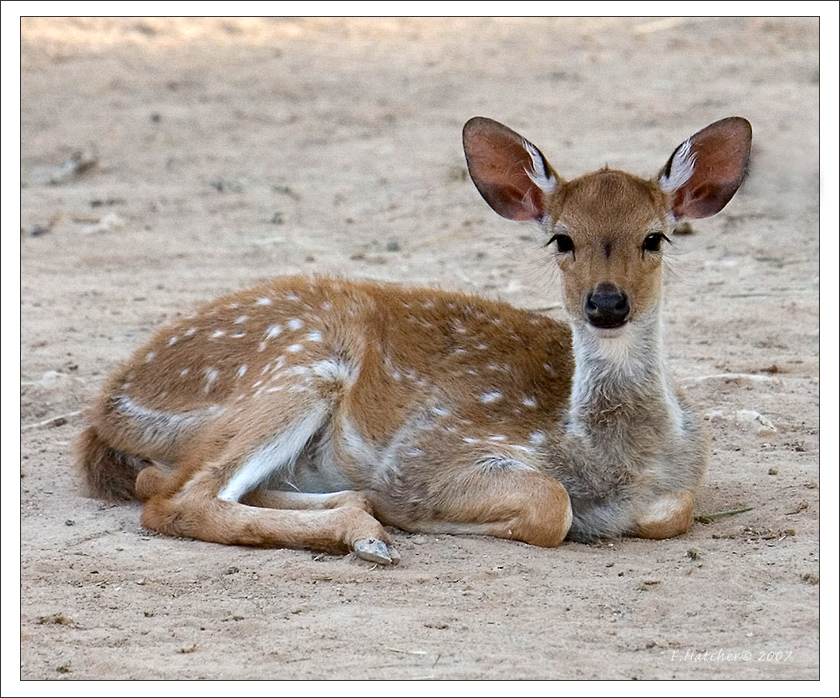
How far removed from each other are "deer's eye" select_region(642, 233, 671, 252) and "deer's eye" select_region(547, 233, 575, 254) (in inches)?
11.9

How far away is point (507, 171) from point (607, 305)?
3.26ft

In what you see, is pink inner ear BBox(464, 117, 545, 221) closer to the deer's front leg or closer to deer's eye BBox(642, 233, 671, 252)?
deer's eye BBox(642, 233, 671, 252)

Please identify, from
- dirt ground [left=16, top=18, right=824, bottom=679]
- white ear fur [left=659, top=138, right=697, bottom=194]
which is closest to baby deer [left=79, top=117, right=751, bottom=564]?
white ear fur [left=659, top=138, right=697, bottom=194]

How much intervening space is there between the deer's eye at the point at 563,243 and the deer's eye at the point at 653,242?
0.30 m

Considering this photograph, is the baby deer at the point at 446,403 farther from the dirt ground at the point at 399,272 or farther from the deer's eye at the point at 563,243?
the dirt ground at the point at 399,272

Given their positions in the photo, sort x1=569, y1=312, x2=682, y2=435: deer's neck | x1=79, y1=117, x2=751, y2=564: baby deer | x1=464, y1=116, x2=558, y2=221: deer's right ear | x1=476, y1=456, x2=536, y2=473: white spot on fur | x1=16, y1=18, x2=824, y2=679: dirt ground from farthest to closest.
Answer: x1=464, y1=116, x2=558, y2=221: deer's right ear
x1=569, y1=312, x2=682, y2=435: deer's neck
x1=476, y1=456, x2=536, y2=473: white spot on fur
x1=79, y1=117, x2=751, y2=564: baby deer
x1=16, y1=18, x2=824, y2=679: dirt ground

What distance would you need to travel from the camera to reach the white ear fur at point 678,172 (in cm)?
582

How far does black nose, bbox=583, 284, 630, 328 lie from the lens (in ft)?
17.5

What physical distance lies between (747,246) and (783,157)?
6.38 ft

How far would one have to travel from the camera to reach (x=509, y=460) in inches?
225

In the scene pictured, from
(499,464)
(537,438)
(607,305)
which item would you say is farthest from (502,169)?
(499,464)

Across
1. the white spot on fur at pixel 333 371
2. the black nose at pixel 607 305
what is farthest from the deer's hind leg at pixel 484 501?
the black nose at pixel 607 305

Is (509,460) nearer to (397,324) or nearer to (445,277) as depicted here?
(397,324)

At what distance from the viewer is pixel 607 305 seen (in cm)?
534
